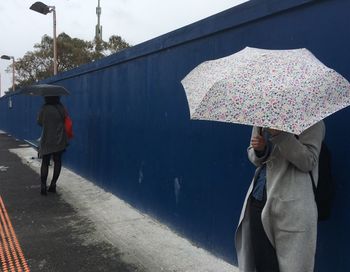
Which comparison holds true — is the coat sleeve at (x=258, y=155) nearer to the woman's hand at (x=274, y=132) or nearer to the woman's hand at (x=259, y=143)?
the woman's hand at (x=259, y=143)

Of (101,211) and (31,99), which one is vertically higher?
(31,99)

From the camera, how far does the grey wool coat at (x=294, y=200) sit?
95.3 inches

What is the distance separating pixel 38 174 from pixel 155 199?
4.81m

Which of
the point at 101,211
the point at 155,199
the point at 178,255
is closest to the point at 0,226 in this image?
the point at 101,211

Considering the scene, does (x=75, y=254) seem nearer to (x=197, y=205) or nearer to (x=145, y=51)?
(x=197, y=205)

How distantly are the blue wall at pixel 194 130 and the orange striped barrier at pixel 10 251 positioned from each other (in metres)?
1.70

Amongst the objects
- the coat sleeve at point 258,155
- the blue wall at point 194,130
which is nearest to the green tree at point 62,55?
the blue wall at point 194,130

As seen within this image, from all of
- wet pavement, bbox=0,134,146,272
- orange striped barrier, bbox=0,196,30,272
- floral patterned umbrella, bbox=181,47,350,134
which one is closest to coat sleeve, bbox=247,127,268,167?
floral patterned umbrella, bbox=181,47,350,134

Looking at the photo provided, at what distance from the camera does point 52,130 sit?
7336 millimetres

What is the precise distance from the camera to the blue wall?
296 centimetres

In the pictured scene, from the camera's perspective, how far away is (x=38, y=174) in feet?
31.6

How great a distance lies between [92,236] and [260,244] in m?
2.86

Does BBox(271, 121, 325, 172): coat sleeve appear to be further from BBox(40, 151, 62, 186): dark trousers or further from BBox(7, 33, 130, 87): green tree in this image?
BBox(7, 33, 130, 87): green tree

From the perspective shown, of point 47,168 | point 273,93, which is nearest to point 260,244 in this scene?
point 273,93
